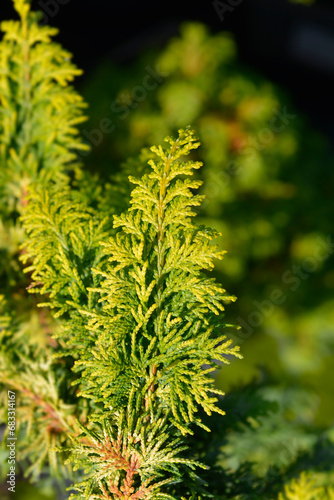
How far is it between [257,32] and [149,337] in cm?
389

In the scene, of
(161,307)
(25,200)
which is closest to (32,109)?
(25,200)

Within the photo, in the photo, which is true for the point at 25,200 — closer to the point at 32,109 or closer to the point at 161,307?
the point at 32,109

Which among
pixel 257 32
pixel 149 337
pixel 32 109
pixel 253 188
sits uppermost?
pixel 257 32

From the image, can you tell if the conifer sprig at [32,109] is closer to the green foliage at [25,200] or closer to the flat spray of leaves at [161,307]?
the green foliage at [25,200]

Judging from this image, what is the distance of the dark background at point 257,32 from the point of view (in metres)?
3.92

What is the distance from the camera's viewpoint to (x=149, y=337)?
3.00ft

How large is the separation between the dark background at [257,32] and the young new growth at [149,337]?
10.6ft

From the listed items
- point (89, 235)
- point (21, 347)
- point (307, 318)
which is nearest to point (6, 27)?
point (89, 235)

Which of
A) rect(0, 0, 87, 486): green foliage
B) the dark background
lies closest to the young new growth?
rect(0, 0, 87, 486): green foliage

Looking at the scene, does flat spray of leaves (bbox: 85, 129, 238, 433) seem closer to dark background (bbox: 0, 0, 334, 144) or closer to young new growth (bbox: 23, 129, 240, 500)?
young new growth (bbox: 23, 129, 240, 500)

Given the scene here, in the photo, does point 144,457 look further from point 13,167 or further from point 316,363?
point 316,363

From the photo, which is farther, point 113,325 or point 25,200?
point 25,200

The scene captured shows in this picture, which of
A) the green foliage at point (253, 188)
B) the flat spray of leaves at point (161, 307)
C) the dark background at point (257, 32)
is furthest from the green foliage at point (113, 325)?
the dark background at point (257, 32)

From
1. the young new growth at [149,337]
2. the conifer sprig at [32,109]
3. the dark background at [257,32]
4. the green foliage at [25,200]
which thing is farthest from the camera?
the dark background at [257,32]
